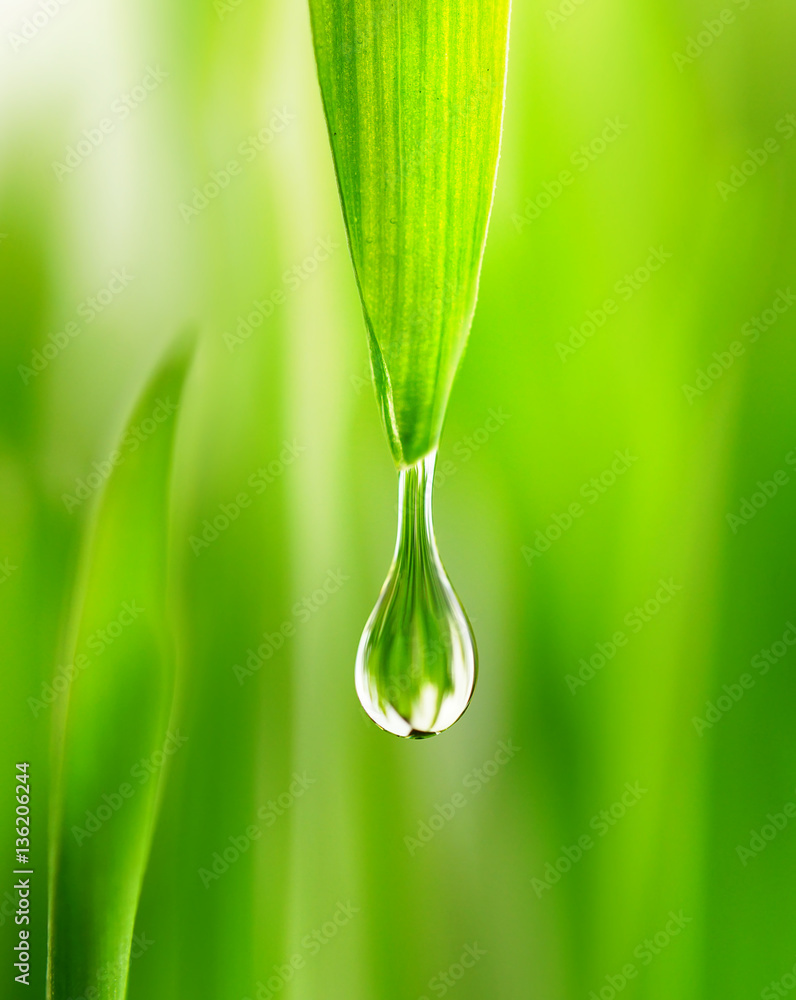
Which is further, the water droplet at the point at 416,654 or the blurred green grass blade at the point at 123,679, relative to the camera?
the blurred green grass blade at the point at 123,679

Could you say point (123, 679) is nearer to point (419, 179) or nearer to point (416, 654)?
point (416, 654)

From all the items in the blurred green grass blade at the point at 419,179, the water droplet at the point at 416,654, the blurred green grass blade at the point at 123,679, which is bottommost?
the blurred green grass blade at the point at 123,679

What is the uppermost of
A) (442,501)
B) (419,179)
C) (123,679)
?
(419,179)

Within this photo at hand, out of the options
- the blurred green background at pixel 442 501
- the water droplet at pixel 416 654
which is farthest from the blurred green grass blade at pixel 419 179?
the blurred green background at pixel 442 501

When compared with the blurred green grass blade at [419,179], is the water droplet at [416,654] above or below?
below

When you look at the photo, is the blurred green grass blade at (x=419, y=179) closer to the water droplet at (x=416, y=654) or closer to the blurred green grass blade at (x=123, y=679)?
the water droplet at (x=416, y=654)

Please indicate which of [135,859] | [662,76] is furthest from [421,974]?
[662,76]

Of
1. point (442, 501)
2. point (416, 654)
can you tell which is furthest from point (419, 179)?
point (442, 501)
